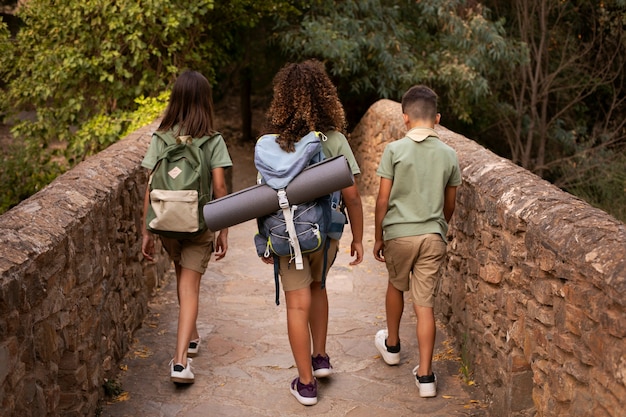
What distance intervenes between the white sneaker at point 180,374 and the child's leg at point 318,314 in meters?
0.75

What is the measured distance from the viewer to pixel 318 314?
473 cm

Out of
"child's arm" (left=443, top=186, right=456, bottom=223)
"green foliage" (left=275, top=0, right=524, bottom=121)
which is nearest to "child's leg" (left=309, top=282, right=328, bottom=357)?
"child's arm" (left=443, top=186, right=456, bottom=223)

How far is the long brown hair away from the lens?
4.76 m

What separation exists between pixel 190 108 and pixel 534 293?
7.33ft

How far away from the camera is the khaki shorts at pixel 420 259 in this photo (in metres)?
4.65

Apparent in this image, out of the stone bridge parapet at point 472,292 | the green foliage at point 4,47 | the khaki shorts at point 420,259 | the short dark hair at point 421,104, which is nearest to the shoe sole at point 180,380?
the stone bridge parapet at point 472,292

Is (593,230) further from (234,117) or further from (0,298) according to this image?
(234,117)

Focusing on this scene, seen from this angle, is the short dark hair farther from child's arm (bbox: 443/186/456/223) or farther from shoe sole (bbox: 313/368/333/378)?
shoe sole (bbox: 313/368/333/378)

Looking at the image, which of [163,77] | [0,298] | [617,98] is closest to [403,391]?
[0,298]

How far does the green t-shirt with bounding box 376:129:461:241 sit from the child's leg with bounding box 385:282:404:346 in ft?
1.40

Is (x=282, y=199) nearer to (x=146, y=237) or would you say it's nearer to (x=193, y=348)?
(x=146, y=237)

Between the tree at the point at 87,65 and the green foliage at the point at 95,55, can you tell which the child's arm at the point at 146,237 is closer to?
the tree at the point at 87,65

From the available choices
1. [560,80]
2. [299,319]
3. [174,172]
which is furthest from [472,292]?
[560,80]

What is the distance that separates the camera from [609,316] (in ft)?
9.37
